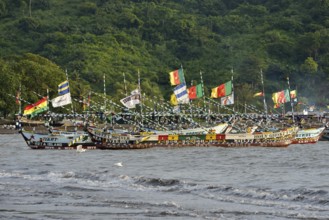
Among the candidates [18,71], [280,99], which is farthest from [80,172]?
[18,71]

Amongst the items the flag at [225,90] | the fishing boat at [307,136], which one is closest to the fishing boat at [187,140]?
the fishing boat at [307,136]

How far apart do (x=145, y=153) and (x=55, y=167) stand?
1744 cm

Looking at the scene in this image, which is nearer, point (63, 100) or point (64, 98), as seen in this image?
point (63, 100)

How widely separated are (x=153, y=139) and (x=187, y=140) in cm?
344

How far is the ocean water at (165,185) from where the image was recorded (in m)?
41.8

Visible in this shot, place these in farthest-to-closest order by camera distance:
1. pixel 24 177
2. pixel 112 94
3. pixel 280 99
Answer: pixel 112 94
pixel 280 99
pixel 24 177

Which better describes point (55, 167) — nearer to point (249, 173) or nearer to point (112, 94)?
point (249, 173)

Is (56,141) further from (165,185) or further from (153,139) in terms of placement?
(165,185)

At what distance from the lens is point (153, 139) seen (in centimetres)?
9062

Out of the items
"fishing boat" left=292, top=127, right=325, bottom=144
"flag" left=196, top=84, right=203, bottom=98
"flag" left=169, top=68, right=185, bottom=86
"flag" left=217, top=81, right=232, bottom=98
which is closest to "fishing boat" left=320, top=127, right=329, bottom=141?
"fishing boat" left=292, top=127, right=325, bottom=144

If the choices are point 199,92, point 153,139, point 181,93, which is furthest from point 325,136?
point 153,139

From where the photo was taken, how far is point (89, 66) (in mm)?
190375

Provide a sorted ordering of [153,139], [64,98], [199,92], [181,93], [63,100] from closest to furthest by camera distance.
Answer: [153,139], [181,93], [63,100], [64,98], [199,92]

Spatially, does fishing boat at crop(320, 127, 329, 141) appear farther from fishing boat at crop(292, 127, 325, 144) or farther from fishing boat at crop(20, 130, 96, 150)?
fishing boat at crop(20, 130, 96, 150)
